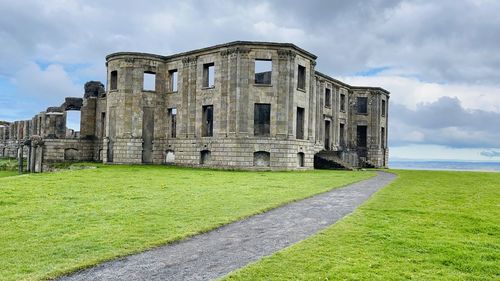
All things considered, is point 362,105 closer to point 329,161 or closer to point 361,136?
point 361,136

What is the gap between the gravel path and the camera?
24.6ft

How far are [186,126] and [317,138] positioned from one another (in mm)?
15920

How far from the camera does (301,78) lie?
3966cm

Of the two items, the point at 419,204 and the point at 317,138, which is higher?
the point at 317,138

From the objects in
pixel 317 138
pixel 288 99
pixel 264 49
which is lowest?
pixel 317 138

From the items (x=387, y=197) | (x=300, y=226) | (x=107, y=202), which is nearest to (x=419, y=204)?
(x=387, y=197)

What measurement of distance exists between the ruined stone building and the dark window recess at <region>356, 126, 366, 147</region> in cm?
550

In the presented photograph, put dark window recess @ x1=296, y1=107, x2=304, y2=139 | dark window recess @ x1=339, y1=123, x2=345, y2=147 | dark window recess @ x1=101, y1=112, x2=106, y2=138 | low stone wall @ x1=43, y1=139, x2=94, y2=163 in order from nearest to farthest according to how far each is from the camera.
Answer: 1. dark window recess @ x1=296, y1=107, x2=304, y2=139
2. low stone wall @ x1=43, y1=139, x2=94, y2=163
3. dark window recess @ x1=101, y1=112, x2=106, y2=138
4. dark window recess @ x1=339, y1=123, x2=345, y2=147

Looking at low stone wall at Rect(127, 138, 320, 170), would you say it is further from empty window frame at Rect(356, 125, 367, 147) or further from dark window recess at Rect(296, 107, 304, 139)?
empty window frame at Rect(356, 125, 367, 147)

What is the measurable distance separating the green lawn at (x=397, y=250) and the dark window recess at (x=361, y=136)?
45.7 meters

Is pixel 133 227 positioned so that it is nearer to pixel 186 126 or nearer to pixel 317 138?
pixel 186 126

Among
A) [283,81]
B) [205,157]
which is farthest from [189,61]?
[283,81]

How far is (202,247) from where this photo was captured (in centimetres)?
923

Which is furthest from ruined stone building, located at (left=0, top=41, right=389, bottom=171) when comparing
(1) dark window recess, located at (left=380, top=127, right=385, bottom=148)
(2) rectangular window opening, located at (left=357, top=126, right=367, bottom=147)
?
(1) dark window recess, located at (left=380, top=127, right=385, bottom=148)
